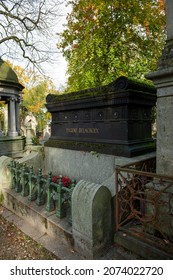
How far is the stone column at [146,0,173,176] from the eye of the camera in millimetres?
2818

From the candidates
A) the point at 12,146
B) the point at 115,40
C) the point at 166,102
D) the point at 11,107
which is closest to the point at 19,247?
the point at 166,102

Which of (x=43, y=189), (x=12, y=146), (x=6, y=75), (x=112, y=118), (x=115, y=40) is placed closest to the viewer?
(x=43, y=189)

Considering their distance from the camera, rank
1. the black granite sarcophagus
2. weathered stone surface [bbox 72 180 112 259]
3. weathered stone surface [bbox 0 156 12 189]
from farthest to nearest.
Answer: weathered stone surface [bbox 0 156 12 189] < the black granite sarcophagus < weathered stone surface [bbox 72 180 112 259]

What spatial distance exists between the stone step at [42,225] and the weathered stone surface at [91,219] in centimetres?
24

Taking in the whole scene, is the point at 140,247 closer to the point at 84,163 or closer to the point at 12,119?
the point at 84,163

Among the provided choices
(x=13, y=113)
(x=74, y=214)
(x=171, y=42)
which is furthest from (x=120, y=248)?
(x=13, y=113)

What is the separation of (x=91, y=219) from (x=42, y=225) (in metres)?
1.47

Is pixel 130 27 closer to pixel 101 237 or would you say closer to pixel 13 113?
pixel 13 113

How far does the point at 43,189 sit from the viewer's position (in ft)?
13.8

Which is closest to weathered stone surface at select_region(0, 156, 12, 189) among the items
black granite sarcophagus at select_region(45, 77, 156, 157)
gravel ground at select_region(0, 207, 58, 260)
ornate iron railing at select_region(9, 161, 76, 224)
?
ornate iron railing at select_region(9, 161, 76, 224)

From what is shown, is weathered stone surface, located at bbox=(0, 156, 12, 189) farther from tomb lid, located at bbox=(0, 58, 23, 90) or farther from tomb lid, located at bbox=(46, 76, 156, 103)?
tomb lid, located at bbox=(0, 58, 23, 90)

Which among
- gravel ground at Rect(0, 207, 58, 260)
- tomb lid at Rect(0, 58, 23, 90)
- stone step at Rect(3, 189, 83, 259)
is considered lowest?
gravel ground at Rect(0, 207, 58, 260)

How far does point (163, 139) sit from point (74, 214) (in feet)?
5.95

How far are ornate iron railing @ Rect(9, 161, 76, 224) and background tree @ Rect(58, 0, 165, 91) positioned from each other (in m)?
6.38
